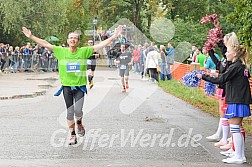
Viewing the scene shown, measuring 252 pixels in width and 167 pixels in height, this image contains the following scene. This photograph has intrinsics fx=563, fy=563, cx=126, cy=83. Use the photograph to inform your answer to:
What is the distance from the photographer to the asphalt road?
852 centimetres

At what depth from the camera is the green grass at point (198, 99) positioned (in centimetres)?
1494

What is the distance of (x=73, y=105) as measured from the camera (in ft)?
32.8

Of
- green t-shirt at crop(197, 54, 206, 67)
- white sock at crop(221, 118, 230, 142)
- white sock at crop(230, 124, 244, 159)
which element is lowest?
white sock at crop(221, 118, 230, 142)

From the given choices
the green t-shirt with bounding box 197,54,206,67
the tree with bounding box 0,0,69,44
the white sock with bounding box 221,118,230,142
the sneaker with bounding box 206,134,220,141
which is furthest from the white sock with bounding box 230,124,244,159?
the tree with bounding box 0,0,69,44

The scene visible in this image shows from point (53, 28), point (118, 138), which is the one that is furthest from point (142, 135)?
point (53, 28)

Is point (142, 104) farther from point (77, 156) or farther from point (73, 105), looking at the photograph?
point (77, 156)

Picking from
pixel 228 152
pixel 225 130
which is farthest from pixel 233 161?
pixel 225 130

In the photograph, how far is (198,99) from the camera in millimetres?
19281

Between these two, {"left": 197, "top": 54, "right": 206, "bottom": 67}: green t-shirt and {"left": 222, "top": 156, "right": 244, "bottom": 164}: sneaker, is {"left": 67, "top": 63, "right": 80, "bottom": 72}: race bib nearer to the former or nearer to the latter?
{"left": 222, "top": 156, "right": 244, "bottom": 164}: sneaker

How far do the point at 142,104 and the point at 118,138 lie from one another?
6.79 metres

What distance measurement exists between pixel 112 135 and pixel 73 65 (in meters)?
1.80

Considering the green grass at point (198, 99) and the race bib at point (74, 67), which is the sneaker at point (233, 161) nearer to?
the race bib at point (74, 67)

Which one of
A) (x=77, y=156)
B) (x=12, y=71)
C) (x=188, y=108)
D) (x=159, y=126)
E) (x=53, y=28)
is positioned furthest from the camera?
(x=53, y=28)

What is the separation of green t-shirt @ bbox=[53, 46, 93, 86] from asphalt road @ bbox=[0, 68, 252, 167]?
1.11 meters
